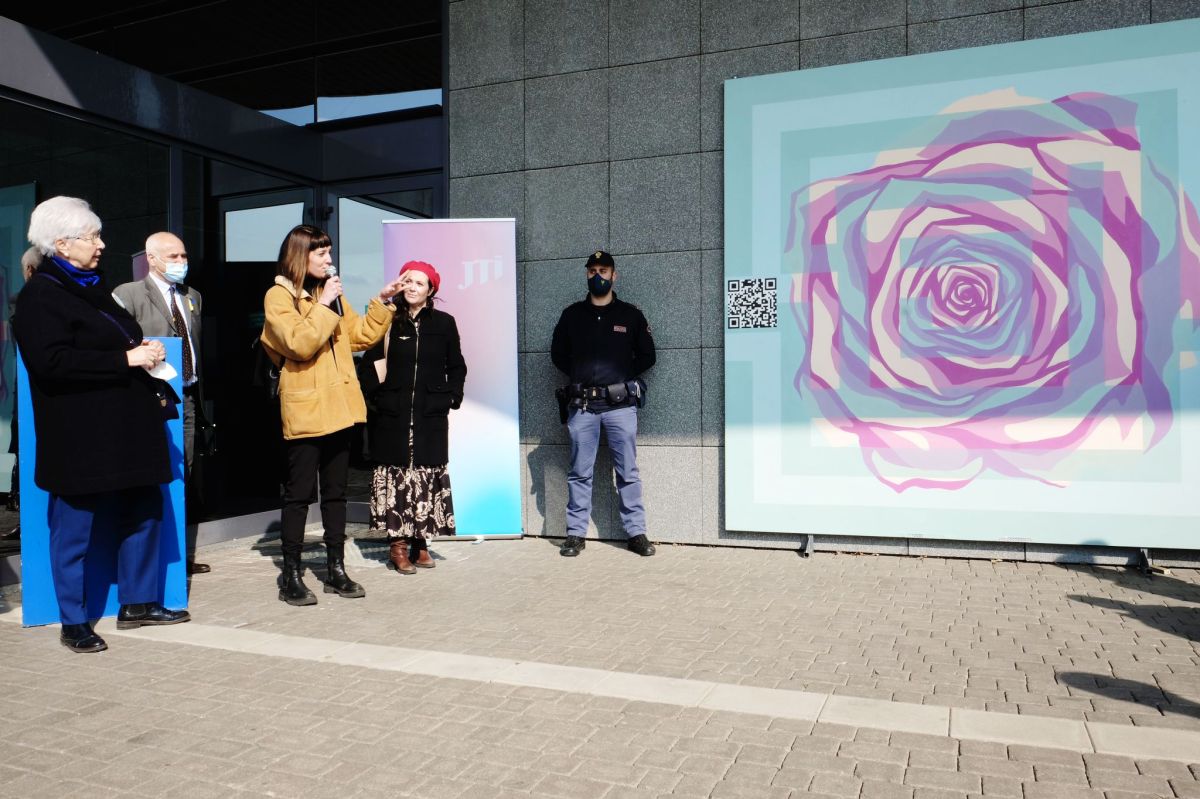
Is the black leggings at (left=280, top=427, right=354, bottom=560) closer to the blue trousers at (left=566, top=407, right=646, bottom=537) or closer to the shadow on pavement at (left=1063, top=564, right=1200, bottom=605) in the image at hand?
the blue trousers at (left=566, top=407, right=646, bottom=537)

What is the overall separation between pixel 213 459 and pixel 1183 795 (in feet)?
22.4

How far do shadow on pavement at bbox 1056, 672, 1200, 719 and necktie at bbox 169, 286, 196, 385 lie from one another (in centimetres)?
465

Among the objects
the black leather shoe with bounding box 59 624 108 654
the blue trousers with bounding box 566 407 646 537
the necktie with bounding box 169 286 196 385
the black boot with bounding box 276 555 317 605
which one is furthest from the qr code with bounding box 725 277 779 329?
the black leather shoe with bounding box 59 624 108 654

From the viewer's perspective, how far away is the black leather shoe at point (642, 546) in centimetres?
634

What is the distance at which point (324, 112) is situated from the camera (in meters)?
8.05

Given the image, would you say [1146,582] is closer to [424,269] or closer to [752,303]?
[752,303]

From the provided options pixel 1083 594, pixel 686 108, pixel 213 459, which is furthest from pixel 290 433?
pixel 1083 594

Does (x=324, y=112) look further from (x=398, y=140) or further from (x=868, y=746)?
(x=868, y=746)

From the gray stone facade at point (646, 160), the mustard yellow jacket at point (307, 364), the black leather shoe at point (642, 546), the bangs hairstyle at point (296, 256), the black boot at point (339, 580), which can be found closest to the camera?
the mustard yellow jacket at point (307, 364)

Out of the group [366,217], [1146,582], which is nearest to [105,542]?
[366,217]

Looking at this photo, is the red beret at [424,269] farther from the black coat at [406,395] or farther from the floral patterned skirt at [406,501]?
the floral patterned skirt at [406,501]

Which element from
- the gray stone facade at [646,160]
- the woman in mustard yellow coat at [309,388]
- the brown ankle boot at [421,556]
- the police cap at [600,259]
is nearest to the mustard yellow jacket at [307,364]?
the woman in mustard yellow coat at [309,388]

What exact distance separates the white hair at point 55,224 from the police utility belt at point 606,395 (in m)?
3.27

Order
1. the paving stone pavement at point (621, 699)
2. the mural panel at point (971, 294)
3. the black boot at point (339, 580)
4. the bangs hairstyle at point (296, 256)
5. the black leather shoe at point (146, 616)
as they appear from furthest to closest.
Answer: the mural panel at point (971, 294), the black boot at point (339, 580), the bangs hairstyle at point (296, 256), the black leather shoe at point (146, 616), the paving stone pavement at point (621, 699)
